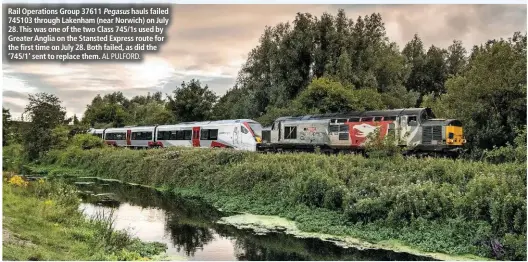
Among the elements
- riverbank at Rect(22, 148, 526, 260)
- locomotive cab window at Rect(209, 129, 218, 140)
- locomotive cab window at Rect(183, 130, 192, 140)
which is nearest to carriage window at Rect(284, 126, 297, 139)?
locomotive cab window at Rect(209, 129, 218, 140)

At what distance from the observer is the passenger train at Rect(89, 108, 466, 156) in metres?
20.8

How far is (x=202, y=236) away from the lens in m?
13.7

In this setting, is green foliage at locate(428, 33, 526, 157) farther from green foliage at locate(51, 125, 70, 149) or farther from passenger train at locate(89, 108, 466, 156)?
green foliage at locate(51, 125, 70, 149)

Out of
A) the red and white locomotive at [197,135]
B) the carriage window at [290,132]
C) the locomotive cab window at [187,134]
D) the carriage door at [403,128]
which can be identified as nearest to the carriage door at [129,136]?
the red and white locomotive at [197,135]

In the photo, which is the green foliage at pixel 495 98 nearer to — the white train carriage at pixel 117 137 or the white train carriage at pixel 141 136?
the white train carriage at pixel 141 136

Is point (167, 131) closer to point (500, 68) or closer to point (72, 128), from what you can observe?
point (72, 128)

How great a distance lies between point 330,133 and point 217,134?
8.17m

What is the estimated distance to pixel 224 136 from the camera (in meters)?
29.9

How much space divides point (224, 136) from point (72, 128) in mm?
15546

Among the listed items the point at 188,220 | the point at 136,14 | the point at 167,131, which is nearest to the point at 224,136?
the point at 167,131

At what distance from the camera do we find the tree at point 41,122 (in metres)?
32.5

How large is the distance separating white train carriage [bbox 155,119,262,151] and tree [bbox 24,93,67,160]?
7.13 metres

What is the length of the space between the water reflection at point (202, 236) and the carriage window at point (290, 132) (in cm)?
873

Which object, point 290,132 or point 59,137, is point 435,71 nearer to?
point 290,132
